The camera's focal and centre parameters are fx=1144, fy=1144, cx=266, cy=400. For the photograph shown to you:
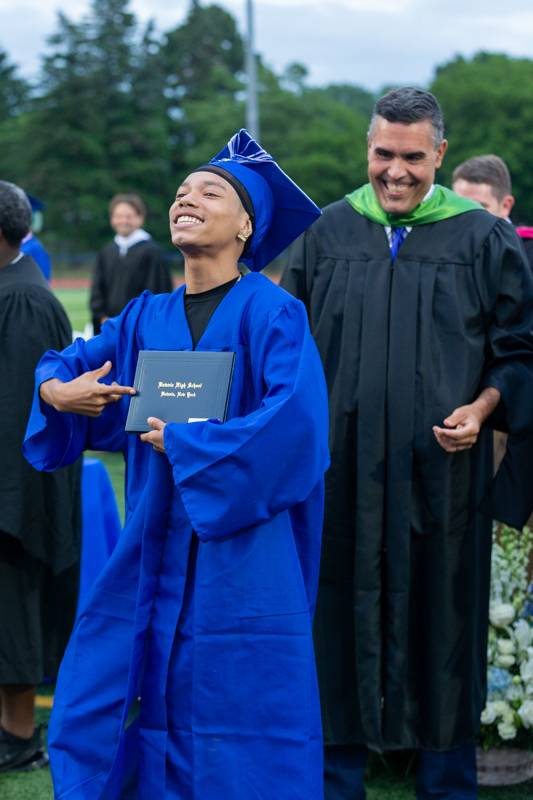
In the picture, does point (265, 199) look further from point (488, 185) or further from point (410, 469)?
A: point (488, 185)

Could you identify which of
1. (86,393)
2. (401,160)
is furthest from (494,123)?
(86,393)

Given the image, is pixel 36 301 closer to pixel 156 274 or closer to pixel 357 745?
pixel 357 745

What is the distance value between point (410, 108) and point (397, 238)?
42 centimetres

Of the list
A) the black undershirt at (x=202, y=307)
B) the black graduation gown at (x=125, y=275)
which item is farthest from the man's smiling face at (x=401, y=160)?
the black graduation gown at (x=125, y=275)

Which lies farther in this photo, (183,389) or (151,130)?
(151,130)

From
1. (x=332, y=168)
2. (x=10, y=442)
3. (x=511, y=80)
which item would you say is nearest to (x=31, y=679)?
(x=10, y=442)

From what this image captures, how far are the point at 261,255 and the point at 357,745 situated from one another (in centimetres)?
170

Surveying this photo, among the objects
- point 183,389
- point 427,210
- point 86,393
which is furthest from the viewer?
point 427,210

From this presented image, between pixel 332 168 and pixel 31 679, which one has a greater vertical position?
pixel 332 168

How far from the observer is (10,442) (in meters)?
4.17

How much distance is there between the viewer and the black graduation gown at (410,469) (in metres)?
3.63

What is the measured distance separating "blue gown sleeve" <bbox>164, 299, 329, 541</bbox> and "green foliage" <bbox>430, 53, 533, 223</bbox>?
55405mm

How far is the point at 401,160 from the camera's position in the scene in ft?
11.8

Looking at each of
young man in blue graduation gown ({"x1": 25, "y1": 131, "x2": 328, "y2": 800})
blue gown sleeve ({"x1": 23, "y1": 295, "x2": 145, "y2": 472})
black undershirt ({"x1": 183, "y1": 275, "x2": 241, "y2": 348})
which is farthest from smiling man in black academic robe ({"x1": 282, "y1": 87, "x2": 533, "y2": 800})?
blue gown sleeve ({"x1": 23, "y1": 295, "x2": 145, "y2": 472})
